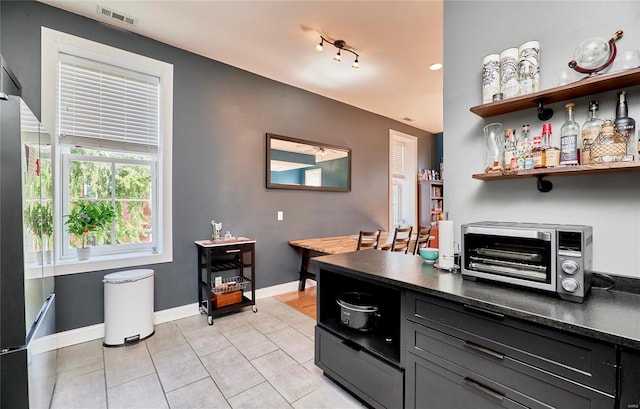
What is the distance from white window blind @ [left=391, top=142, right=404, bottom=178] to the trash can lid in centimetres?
456

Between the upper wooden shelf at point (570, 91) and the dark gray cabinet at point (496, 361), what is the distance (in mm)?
1080

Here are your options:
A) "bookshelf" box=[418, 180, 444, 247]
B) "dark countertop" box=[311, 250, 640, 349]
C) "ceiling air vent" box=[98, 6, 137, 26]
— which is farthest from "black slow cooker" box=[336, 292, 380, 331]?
"bookshelf" box=[418, 180, 444, 247]

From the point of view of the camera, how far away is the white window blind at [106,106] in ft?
8.19

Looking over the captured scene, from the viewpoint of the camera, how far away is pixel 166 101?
115 inches

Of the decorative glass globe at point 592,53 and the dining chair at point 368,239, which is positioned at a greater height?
the decorative glass globe at point 592,53

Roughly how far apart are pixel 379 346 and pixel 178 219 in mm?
2430

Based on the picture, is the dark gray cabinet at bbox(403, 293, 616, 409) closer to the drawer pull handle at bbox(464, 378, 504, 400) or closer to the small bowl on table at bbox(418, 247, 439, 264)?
the drawer pull handle at bbox(464, 378, 504, 400)

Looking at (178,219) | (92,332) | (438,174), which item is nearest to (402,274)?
(178,219)

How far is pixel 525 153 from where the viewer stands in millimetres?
1462

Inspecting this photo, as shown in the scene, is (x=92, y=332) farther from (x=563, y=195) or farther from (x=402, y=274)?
(x=563, y=195)

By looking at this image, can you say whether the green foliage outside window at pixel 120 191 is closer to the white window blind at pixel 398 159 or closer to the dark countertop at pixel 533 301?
the dark countertop at pixel 533 301

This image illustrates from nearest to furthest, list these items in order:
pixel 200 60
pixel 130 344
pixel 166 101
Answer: pixel 130 344 → pixel 166 101 → pixel 200 60

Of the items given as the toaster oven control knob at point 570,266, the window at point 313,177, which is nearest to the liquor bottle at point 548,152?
the toaster oven control knob at point 570,266

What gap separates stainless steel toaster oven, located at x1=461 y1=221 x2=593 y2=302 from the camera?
1.15m
